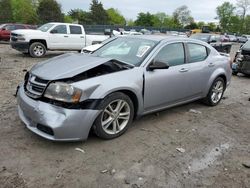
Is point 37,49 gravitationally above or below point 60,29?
below

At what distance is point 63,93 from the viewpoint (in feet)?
11.8

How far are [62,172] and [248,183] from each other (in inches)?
88.1

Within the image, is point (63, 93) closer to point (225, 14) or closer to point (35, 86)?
point (35, 86)

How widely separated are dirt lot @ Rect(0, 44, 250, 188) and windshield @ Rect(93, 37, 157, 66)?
1.16 meters

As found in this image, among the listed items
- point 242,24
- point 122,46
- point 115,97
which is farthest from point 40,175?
point 242,24

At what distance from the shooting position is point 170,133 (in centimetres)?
454

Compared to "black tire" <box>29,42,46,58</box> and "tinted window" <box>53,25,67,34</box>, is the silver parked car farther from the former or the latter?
"tinted window" <box>53,25,67,34</box>

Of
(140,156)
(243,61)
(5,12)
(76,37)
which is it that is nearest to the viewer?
(140,156)

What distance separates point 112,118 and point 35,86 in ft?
3.95

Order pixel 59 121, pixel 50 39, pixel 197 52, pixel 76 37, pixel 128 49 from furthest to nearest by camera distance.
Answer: pixel 76 37, pixel 50 39, pixel 197 52, pixel 128 49, pixel 59 121

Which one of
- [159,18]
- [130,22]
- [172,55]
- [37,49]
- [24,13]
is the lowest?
[37,49]

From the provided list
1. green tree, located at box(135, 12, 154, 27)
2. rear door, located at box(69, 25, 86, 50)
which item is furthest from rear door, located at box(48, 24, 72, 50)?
Result: green tree, located at box(135, 12, 154, 27)

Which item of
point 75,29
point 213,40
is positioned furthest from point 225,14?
point 75,29

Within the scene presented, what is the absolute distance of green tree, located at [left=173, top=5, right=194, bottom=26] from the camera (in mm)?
100312
